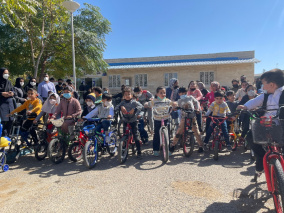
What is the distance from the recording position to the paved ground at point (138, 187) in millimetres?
2979

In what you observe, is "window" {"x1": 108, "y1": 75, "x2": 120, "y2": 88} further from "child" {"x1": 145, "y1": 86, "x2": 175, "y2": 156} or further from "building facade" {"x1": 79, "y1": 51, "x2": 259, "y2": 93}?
"child" {"x1": 145, "y1": 86, "x2": 175, "y2": 156}

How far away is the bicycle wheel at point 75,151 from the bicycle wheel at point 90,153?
0.47 m

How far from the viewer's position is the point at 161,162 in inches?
188

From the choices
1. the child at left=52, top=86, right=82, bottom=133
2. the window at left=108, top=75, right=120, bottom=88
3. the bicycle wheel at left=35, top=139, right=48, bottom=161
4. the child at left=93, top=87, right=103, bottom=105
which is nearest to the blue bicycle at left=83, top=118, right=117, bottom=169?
the child at left=52, top=86, right=82, bottom=133

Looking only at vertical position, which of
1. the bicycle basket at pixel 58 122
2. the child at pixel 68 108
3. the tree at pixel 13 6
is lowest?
the bicycle basket at pixel 58 122

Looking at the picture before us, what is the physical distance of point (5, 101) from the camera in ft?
18.3

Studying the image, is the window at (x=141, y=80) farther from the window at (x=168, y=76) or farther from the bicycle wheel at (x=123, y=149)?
the bicycle wheel at (x=123, y=149)

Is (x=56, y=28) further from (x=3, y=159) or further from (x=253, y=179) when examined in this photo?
(x=253, y=179)

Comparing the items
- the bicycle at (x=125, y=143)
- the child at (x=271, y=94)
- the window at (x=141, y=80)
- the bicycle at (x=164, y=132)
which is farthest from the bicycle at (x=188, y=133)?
the window at (x=141, y=80)

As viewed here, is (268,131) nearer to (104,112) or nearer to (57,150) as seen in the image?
(104,112)

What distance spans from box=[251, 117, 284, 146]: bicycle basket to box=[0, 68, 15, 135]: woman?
5654mm

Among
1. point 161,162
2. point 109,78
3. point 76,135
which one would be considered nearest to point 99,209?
point 161,162

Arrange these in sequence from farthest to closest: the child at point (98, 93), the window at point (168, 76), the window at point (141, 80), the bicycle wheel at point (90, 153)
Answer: the window at point (141, 80), the window at point (168, 76), the child at point (98, 93), the bicycle wheel at point (90, 153)

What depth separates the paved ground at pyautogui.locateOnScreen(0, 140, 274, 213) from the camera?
298 cm
